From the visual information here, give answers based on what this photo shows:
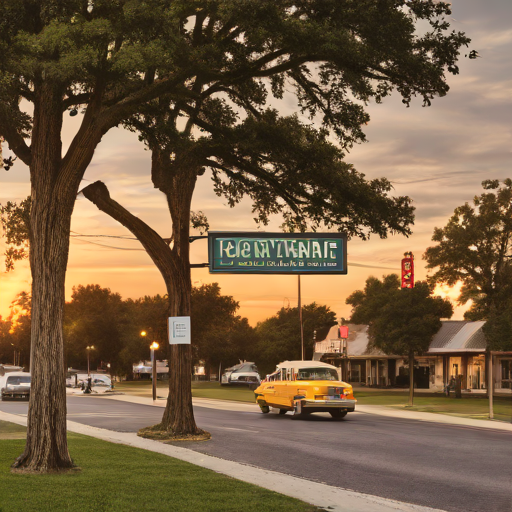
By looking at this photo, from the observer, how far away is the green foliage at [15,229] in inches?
899

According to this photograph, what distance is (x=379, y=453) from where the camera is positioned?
687 inches

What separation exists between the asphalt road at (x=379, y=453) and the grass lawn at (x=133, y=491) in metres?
2.18

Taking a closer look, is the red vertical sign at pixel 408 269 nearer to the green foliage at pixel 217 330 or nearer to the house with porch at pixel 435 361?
the house with porch at pixel 435 361

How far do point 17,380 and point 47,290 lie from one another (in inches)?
1354

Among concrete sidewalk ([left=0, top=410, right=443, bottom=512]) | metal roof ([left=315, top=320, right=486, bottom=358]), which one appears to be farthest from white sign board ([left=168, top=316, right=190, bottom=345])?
metal roof ([left=315, top=320, right=486, bottom=358])

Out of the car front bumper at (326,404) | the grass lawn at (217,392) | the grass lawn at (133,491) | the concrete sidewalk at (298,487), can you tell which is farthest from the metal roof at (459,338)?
the grass lawn at (133,491)

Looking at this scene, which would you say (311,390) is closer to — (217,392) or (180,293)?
(180,293)

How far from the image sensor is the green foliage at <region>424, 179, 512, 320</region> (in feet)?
175

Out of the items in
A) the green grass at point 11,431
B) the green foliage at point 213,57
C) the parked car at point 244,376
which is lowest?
the parked car at point 244,376

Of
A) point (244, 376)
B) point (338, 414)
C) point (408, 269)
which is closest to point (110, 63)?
point (338, 414)

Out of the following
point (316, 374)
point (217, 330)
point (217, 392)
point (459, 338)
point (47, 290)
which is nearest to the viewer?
point (47, 290)

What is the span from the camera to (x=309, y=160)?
1898cm

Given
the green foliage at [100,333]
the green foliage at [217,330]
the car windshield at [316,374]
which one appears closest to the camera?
the car windshield at [316,374]

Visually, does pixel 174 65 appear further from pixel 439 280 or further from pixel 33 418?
pixel 439 280
